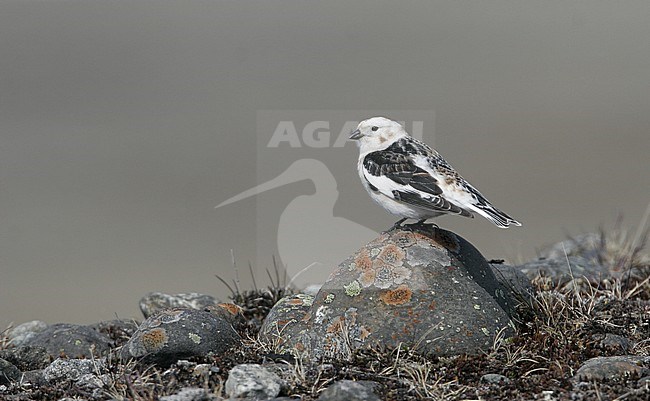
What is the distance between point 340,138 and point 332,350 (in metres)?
3.29

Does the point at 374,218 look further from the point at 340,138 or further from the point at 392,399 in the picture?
the point at 392,399

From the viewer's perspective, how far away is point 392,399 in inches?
324

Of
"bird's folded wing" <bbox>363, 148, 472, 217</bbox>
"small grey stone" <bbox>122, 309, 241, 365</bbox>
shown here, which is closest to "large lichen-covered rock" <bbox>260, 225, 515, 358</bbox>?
"small grey stone" <bbox>122, 309, 241, 365</bbox>

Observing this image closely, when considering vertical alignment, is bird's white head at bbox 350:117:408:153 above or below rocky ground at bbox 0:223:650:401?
above

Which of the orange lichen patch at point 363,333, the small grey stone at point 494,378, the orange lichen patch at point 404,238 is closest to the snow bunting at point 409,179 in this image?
the orange lichen patch at point 404,238

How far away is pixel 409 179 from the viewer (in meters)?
9.46

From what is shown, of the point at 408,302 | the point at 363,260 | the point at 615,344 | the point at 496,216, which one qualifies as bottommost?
the point at 615,344

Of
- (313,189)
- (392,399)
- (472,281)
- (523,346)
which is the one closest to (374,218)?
(313,189)

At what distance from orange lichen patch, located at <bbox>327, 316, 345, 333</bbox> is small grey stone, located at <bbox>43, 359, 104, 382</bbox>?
2475 mm

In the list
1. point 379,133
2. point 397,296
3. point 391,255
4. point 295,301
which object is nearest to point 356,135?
point 379,133

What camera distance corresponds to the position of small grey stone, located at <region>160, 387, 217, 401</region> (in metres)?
8.06

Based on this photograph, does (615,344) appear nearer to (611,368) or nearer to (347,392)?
(611,368)

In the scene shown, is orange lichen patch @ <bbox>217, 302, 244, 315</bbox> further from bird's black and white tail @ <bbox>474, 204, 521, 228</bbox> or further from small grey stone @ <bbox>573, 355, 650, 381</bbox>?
small grey stone @ <bbox>573, 355, 650, 381</bbox>

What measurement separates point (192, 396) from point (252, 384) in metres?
0.55
